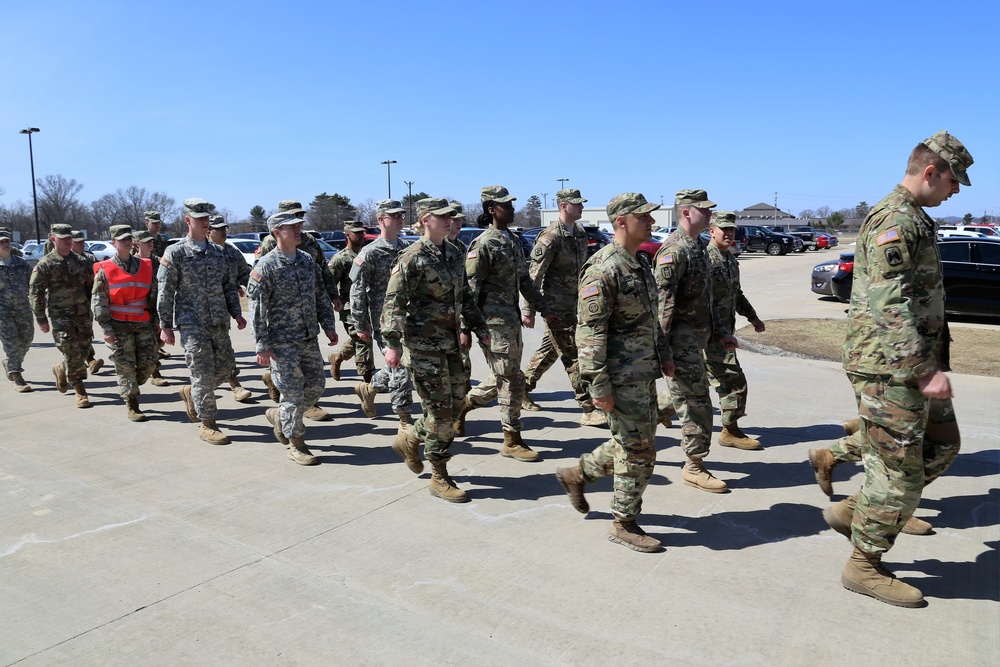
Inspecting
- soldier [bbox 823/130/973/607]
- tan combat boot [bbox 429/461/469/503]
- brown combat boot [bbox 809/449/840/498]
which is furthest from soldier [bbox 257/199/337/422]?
soldier [bbox 823/130/973/607]

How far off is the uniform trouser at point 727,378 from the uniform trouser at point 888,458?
204 cm

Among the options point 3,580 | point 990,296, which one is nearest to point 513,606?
point 3,580

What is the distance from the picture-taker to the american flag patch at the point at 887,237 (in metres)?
3.36

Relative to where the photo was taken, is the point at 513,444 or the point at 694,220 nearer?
the point at 694,220

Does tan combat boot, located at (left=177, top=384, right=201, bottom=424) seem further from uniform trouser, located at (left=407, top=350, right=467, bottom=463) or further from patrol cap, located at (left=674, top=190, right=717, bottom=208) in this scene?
patrol cap, located at (left=674, top=190, right=717, bottom=208)

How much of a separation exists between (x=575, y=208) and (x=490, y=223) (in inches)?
35.3

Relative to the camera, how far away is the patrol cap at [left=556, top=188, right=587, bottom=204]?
655cm

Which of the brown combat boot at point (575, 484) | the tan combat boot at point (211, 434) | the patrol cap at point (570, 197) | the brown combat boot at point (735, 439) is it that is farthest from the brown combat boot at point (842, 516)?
the tan combat boot at point (211, 434)

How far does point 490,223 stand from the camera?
20.1 feet

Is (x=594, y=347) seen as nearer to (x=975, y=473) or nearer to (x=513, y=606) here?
(x=513, y=606)

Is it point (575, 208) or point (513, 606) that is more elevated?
point (575, 208)

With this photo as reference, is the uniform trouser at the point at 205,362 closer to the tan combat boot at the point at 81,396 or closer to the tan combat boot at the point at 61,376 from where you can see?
the tan combat boot at the point at 81,396

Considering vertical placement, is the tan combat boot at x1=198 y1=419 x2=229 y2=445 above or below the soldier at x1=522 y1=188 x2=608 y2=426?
below

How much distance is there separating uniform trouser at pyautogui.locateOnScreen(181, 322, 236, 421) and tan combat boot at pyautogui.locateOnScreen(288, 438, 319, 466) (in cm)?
Answer: 106
